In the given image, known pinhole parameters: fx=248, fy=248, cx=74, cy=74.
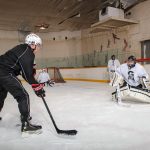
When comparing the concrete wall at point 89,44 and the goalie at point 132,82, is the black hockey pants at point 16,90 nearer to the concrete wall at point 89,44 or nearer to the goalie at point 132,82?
the goalie at point 132,82

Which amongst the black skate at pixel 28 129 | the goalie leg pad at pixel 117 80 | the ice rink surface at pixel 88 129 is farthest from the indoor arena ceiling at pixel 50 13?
the black skate at pixel 28 129

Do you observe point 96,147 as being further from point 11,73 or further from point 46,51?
point 46,51

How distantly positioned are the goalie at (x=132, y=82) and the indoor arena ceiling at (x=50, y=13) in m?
5.76

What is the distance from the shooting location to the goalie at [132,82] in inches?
169

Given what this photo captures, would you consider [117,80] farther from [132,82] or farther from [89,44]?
[89,44]

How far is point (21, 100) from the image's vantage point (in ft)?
8.82

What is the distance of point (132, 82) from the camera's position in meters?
4.55

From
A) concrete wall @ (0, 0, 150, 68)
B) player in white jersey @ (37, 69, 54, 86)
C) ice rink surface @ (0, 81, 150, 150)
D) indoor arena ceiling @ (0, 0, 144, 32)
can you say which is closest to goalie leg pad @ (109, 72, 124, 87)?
ice rink surface @ (0, 81, 150, 150)

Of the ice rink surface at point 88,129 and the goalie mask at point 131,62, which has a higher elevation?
the goalie mask at point 131,62

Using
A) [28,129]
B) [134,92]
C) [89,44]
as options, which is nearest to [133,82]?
[134,92]

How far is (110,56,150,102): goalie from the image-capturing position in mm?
4293

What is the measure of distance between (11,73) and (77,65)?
39.8 ft

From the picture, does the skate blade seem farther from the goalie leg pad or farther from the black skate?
the goalie leg pad

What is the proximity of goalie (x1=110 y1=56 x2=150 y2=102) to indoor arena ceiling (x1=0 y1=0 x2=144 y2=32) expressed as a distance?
5.76 m
